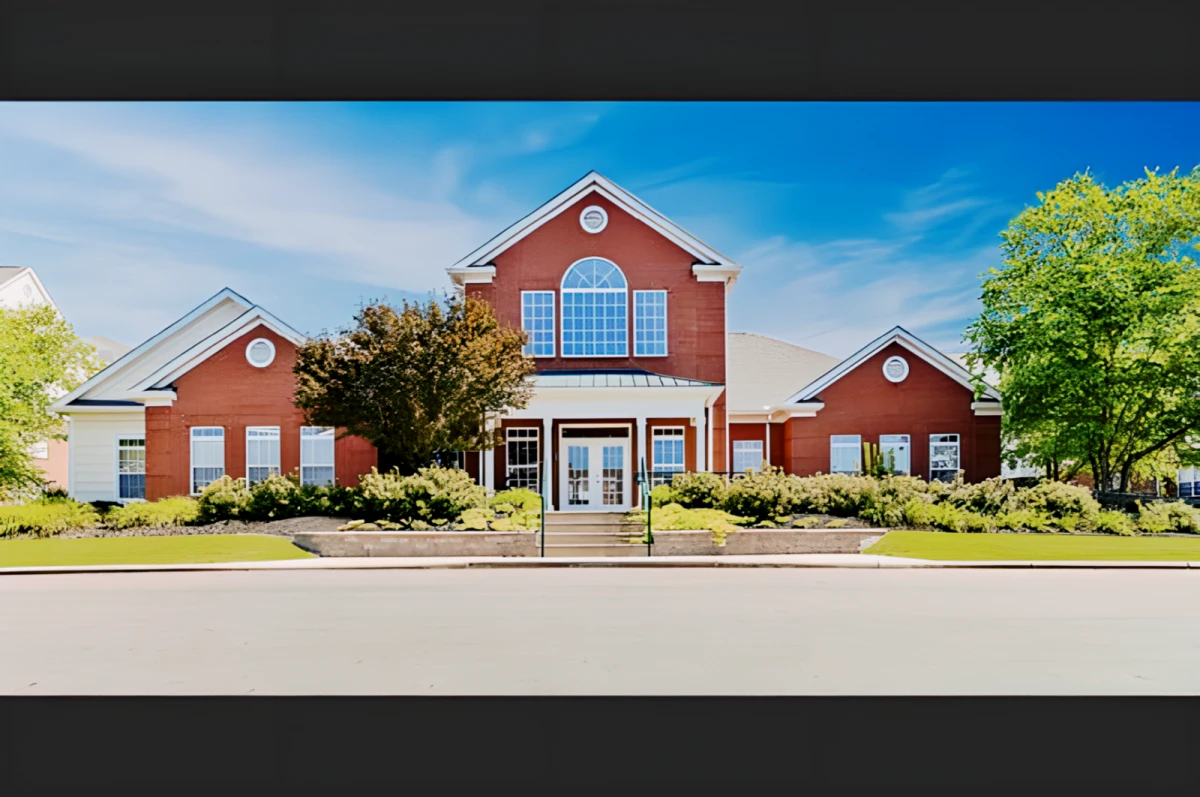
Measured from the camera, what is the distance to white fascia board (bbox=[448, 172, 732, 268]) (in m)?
27.9

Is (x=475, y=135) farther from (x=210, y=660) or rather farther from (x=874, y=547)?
(x=210, y=660)

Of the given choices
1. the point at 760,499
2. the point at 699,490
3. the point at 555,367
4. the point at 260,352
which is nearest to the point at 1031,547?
the point at 760,499

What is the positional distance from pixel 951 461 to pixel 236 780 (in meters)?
27.4

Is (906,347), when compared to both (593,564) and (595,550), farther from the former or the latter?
(593,564)

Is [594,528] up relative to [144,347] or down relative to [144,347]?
down

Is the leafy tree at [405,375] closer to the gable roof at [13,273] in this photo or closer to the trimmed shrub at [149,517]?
the trimmed shrub at [149,517]

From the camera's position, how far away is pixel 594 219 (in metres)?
28.2

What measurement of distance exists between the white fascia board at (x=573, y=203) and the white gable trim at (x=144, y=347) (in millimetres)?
7779

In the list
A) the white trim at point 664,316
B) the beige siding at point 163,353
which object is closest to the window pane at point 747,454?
the white trim at point 664,316

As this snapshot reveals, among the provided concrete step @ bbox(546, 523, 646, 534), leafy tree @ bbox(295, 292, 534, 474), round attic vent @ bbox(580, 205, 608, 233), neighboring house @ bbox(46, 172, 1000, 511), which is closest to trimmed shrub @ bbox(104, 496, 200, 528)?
leafy tree @ bbox(295, 292, 534, 474)

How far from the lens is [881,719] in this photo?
21.7ft

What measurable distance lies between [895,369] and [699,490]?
967 cm

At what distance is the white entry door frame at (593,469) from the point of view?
90.9 feet

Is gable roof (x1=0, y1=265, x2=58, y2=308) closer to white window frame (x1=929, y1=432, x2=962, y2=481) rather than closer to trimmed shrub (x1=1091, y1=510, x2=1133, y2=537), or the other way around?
white window frame (x1=929, y1=432, x2=962, y2=481)
